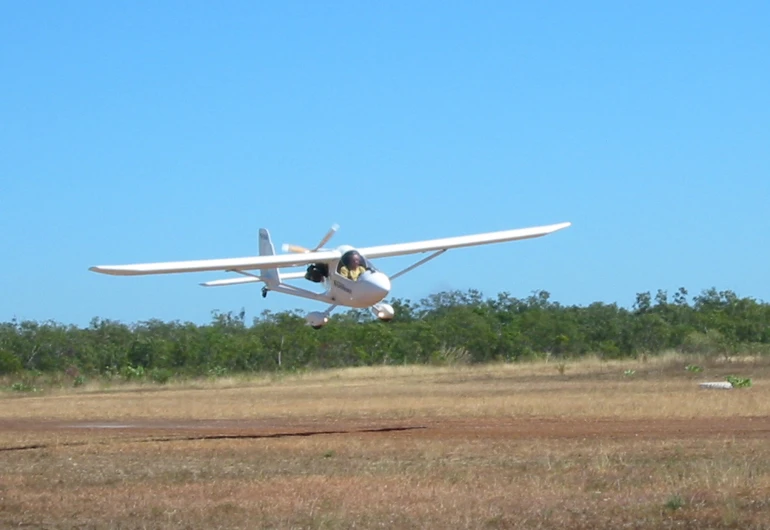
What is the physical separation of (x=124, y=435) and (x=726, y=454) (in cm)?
1245

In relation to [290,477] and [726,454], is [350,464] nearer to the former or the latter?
[290,477]

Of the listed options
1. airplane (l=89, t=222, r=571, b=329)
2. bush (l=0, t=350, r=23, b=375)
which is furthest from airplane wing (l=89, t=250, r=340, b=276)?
bush (l=0, t=350, r=23, b=375)

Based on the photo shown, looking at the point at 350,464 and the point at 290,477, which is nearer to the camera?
the point at 290,477

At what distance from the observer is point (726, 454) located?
18.2 meters

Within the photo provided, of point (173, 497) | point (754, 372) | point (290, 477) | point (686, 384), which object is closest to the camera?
point (173, 497)

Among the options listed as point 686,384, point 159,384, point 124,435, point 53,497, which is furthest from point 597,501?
point 159,384

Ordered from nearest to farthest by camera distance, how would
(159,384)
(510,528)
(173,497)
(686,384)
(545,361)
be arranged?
(510,528) < (173,497) < (686,384) < (159,384) < (545,361)

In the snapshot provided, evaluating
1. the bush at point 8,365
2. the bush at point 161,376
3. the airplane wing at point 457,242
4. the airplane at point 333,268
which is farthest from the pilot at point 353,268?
the bush at point 8,365

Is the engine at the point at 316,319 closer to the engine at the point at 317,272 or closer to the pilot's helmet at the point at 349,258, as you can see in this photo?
the engine at the point at 317,272

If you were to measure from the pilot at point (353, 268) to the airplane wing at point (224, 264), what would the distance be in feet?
2.92

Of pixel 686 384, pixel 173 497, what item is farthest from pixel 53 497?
pixel 686 384

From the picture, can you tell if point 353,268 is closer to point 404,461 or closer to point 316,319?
point 316,319

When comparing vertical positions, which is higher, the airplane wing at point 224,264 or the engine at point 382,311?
the airplane wing at point 224,264

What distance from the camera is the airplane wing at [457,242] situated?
109 ft
